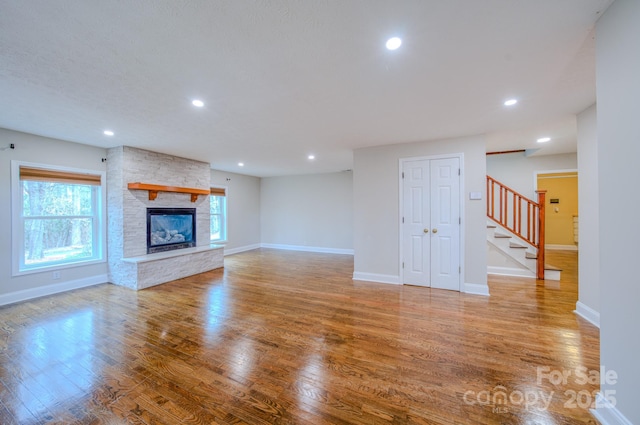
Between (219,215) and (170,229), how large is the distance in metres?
2.10

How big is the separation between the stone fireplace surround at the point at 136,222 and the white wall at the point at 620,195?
18.5ft

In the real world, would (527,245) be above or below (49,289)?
above

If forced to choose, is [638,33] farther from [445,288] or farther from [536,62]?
[445,288]

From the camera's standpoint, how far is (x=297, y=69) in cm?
204

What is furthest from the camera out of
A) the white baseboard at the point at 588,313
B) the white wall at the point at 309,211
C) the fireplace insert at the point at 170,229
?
the white wall at the point at 309,211

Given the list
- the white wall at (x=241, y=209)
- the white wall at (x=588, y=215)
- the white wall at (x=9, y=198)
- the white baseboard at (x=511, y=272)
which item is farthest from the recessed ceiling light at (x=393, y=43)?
the white wall at (x=241, y=209)

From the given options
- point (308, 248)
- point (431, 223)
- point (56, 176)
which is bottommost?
point (308, 248)

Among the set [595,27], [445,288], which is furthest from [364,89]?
[445,288]

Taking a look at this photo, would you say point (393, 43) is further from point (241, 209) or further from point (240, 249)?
point (240, 249)

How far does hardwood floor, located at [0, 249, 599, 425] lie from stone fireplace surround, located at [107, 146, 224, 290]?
24.4 inches

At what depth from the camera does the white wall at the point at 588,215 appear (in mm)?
2832

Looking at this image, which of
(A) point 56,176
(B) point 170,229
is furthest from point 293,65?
(B) point 170,229

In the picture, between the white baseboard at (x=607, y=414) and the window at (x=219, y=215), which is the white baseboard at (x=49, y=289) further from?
the white baseboard at (x=607, y=414)

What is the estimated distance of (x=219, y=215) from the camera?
291 inches
